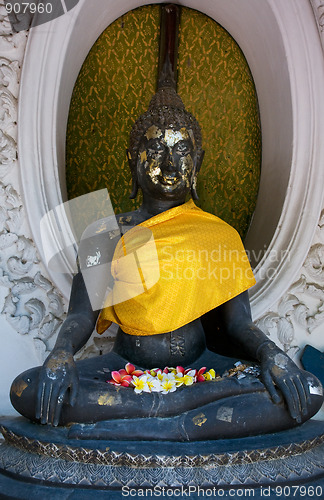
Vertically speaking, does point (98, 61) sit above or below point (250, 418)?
above

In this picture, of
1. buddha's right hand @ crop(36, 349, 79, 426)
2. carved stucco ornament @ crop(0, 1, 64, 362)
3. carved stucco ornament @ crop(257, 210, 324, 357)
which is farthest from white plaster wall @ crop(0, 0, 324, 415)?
carved stucco ornament @ crop(257, 210, 324, 357)

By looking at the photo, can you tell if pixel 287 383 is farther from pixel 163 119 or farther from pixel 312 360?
pixel 163 119

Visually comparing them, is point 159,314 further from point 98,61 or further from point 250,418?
point 98,61

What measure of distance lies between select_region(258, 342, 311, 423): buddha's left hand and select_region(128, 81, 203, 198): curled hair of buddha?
3.70 feet

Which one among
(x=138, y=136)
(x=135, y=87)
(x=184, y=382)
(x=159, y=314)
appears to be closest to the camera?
(x=184, y=382)

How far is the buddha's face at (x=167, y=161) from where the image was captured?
322cm

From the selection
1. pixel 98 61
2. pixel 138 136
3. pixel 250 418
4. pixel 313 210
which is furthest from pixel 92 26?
pixel 250 418

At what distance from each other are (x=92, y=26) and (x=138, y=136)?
111 cm

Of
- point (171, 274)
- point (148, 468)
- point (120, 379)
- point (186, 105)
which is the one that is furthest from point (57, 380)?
point (186, 105)

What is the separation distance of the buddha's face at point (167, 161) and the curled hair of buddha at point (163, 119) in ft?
0.14

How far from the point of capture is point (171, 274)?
3.08 metres

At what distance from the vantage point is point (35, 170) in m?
3.69

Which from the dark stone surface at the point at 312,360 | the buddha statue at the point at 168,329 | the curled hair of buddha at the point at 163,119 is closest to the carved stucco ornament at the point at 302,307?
the dark stone surface at the point at 312,360

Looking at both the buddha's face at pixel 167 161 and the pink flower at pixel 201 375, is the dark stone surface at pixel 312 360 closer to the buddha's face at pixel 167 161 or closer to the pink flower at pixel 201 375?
the pink flower at pixel 201 375
